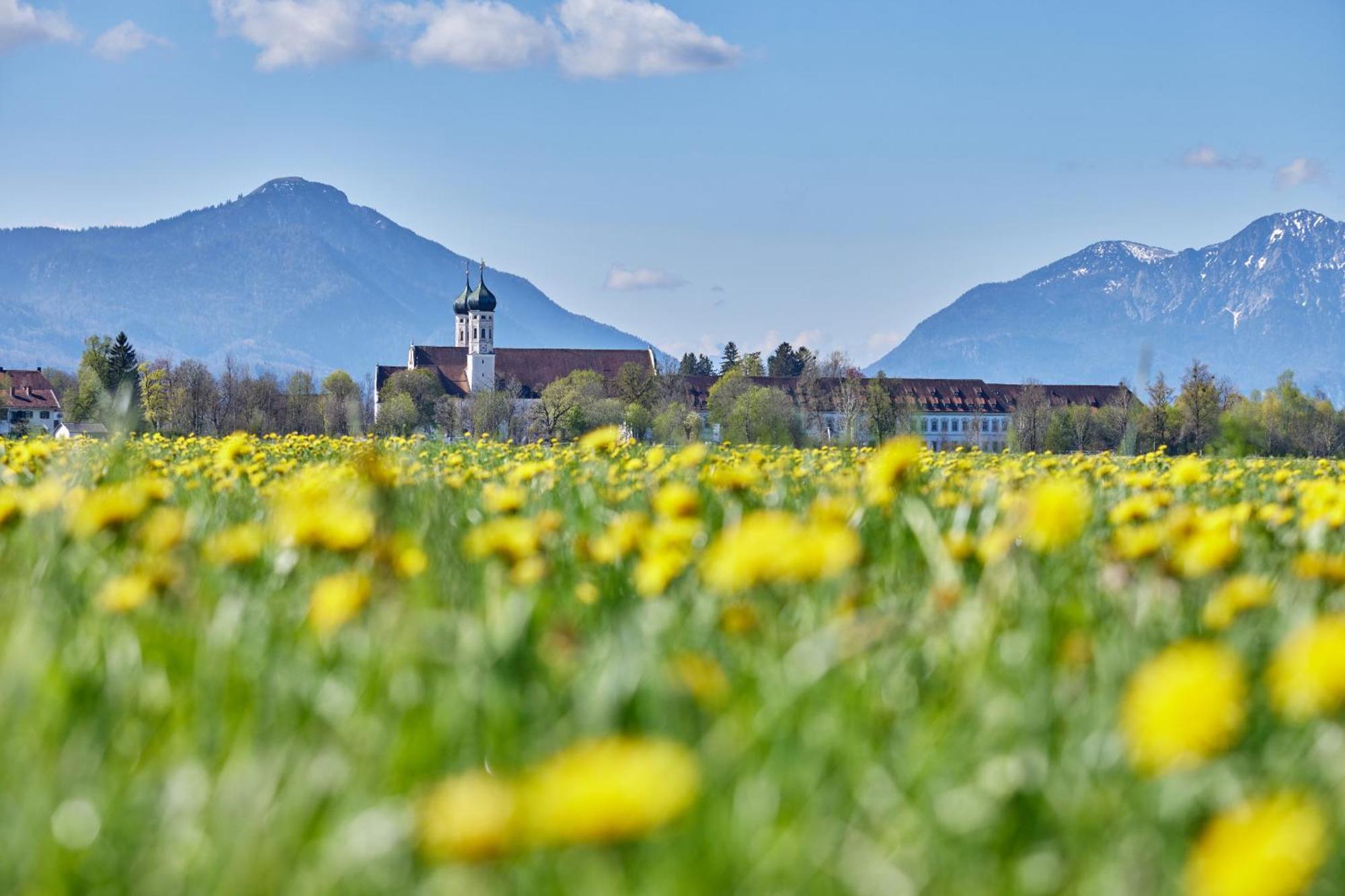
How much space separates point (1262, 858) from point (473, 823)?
0.58 metres

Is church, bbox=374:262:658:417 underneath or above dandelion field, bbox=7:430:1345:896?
above

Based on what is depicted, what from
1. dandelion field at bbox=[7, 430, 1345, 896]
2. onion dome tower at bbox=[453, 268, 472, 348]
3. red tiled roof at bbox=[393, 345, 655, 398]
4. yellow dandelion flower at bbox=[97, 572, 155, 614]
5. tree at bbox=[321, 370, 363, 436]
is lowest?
dandelion field at bbox=[7, 430, 1345, 896]

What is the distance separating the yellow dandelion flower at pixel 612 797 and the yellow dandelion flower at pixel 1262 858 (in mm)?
397

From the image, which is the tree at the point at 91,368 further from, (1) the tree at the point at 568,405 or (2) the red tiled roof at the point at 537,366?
(2) the red tiled roof at the point at 537,366

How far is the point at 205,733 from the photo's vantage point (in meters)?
1.97

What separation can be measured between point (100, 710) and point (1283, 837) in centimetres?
173

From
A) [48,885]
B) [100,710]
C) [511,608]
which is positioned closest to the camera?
[48,885]

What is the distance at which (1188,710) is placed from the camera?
4.54 feet

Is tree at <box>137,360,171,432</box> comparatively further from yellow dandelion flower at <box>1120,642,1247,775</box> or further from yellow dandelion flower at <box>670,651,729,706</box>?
yellow dandelion flower at <box>1120,642,1247,775</box>

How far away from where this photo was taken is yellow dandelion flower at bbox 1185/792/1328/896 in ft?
3.32

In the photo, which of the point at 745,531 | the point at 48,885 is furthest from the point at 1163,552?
the point at 48,885

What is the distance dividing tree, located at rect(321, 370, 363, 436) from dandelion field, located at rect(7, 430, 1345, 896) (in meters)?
1.70

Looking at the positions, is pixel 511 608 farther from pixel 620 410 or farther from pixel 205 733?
pixel 620 410

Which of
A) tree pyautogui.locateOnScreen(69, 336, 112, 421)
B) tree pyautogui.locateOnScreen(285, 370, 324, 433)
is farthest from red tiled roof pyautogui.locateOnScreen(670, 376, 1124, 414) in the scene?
tree pyautogui.locateOnScreen(285, 370, 324, 433)
